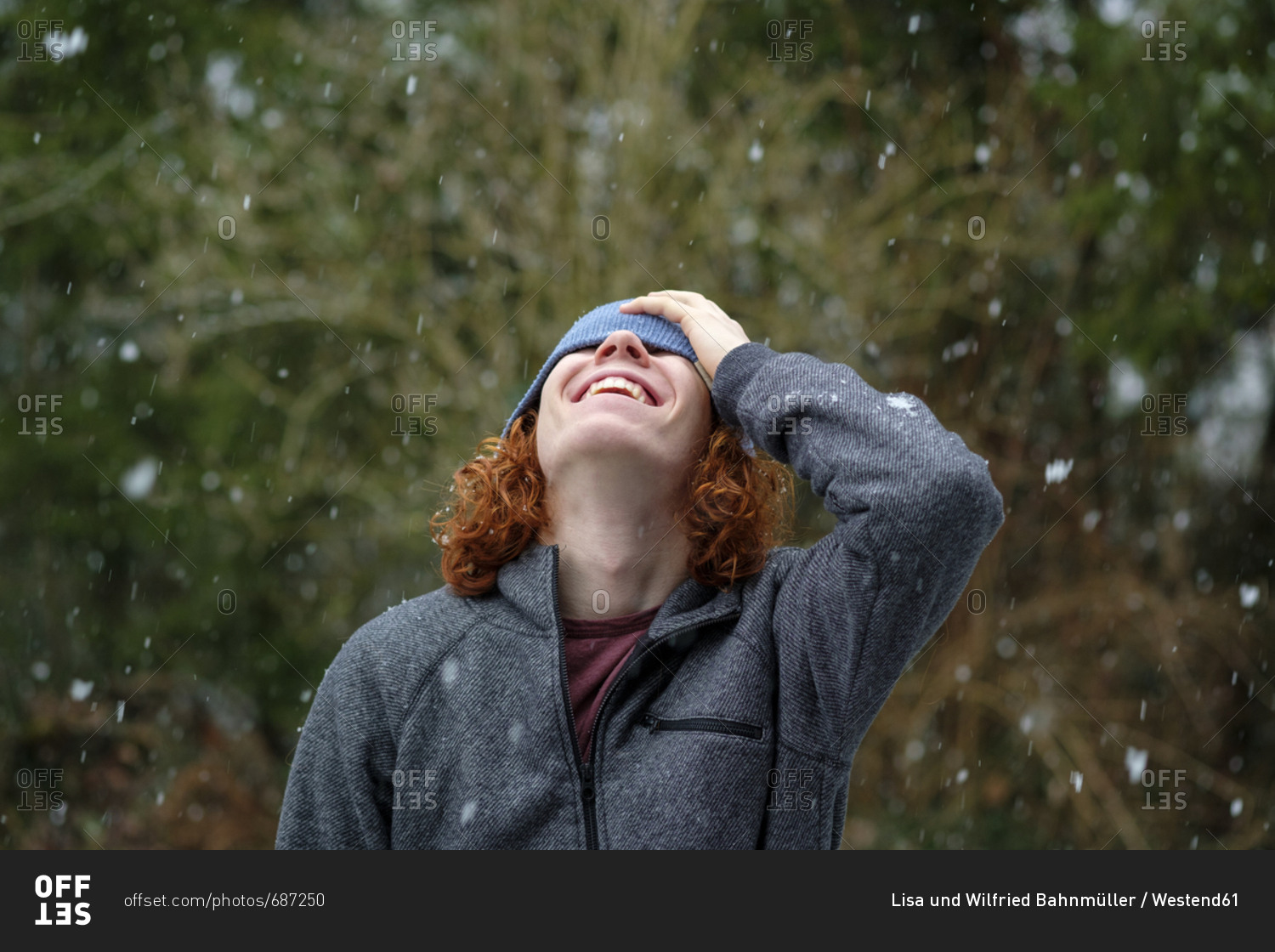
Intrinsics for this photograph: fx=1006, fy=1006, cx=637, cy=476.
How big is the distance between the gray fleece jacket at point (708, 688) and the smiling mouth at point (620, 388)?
5.0 inches

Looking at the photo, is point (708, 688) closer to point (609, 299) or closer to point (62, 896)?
point (62, 896)

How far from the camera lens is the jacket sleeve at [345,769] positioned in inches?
64.0

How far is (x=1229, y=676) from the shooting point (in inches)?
203

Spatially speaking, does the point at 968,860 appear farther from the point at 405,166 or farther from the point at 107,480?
the point at 107,480

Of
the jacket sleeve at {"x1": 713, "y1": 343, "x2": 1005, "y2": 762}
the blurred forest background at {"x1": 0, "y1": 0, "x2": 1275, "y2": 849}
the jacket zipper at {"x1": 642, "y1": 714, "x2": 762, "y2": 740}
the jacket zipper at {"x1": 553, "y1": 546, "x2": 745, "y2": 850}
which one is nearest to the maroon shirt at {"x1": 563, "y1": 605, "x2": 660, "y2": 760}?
the jacket zipper at {"x1": 553, "y1": 546, "x2": 745, "y2": 850}

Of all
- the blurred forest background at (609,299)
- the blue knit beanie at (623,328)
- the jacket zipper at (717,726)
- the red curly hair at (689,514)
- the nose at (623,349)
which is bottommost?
the jacket zipper at (717,726)

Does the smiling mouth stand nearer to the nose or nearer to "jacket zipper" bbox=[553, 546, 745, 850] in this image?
the nose

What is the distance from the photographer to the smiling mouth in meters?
1.71

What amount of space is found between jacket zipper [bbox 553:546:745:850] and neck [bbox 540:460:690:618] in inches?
3.3

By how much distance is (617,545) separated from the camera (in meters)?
1.74

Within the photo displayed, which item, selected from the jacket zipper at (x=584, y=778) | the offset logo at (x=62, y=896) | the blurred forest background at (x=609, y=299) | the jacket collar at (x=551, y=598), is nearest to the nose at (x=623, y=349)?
the jacket collar at (x=551, y=598)

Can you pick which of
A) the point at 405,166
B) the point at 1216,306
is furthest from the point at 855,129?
the point at 405,166

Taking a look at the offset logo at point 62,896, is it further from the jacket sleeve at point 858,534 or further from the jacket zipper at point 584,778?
the jacket sleeve at point 858,534

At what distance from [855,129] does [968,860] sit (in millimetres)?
4539
